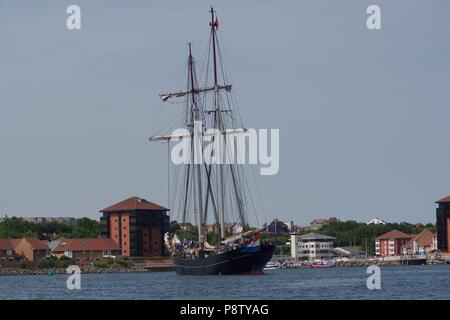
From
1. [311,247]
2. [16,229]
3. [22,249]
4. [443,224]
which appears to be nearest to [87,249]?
[22,249]

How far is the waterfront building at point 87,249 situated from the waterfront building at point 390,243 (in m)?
62.8

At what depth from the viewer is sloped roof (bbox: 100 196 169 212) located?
498ft

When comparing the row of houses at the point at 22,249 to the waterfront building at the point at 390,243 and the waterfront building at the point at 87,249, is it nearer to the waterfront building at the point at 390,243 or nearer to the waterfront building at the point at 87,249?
the waterfront building at the point at 87,249

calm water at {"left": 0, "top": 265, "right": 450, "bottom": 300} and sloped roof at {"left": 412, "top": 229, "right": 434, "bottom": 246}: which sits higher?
sloped roof at {"left": 412, "top": 229, "right": 434, "bottom": 246}

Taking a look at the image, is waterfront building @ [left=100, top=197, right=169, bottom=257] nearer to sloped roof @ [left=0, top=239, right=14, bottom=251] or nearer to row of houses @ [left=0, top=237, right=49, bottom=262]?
row of houses @ [left=0, top=237, right=49, bottom=262]

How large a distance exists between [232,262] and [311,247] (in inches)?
4777

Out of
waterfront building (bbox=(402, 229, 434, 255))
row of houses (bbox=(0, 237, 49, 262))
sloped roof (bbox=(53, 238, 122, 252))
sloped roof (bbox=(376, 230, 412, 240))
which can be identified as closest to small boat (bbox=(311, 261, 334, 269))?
sloped roof (bbox=(53, 238, 122, 252))

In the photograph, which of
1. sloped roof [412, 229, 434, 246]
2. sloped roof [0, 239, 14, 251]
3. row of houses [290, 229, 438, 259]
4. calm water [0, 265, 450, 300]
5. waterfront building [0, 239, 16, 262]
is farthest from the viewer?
row of houses [290, 229, 438, 259]

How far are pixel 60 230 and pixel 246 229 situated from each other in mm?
114971

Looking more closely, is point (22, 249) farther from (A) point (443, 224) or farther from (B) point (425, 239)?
(B) point (425, 239)

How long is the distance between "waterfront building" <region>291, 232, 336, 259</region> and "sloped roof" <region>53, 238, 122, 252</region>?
1954 inches

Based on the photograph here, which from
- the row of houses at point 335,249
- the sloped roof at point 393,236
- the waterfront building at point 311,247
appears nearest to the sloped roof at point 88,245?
the row of houses at point 335,249
